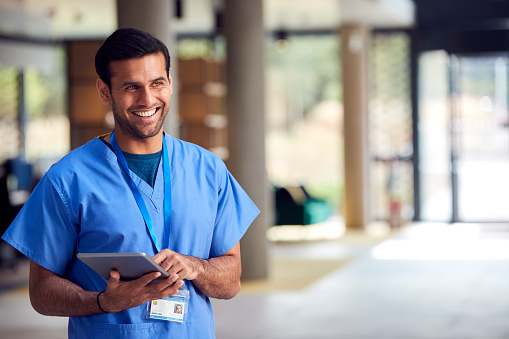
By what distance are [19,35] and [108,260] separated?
1180 centimetres

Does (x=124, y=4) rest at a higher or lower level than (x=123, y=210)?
higher

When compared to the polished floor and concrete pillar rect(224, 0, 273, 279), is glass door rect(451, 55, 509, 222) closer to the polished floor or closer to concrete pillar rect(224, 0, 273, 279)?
the polished floor

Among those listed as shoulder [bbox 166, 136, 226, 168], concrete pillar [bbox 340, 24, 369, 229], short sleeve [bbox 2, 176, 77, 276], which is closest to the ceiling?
concrete pillar [bbox 340, 24, 369, 229]

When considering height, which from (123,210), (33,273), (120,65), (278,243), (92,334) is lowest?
(278,243)

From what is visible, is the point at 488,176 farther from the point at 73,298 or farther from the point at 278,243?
the point at 73,298

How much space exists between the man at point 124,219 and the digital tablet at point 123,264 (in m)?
0.02

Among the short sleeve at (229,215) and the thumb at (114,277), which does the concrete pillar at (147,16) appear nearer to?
the short sleeve at (229,215)

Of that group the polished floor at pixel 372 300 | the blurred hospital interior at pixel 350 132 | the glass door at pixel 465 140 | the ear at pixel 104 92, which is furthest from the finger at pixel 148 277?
the glass door at pixel 465 140

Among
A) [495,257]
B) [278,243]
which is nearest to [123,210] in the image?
[495,257]

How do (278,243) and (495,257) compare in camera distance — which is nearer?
(495,257)

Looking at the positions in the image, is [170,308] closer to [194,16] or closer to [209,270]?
[209,270]

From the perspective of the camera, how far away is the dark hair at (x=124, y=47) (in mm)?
1962

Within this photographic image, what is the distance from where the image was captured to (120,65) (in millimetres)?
1970

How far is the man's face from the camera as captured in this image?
1.96 meters
